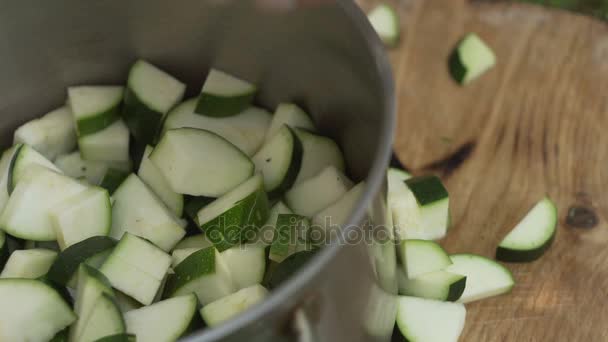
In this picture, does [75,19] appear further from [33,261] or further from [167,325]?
[167,325]

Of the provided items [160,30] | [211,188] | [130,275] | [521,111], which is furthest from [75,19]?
[521,111]

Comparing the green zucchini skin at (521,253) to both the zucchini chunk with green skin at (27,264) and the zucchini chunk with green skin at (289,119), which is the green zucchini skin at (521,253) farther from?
the zucchini chunk with green skin at (27,264)

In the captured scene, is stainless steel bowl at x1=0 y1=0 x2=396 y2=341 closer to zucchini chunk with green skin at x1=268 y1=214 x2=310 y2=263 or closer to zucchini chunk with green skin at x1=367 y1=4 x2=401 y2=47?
zucchini chunk with green skin at x1=268 y1=214 x2=310 y2=263

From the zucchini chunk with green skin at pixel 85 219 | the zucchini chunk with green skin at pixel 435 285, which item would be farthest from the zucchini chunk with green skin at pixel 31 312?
the zucchini chunk with green skin at pixel 435 285

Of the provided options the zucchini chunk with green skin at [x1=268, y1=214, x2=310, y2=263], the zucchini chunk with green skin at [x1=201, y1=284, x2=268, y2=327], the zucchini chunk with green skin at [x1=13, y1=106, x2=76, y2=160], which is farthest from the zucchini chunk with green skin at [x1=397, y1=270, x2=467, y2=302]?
the zucchini chunk with green skin at [x1=13, y1=106, x2=76, y2=160]

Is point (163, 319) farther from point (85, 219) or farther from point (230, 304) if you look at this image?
point (85, 219)
